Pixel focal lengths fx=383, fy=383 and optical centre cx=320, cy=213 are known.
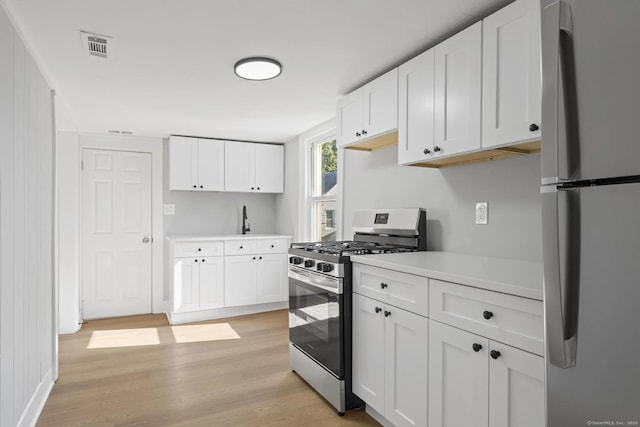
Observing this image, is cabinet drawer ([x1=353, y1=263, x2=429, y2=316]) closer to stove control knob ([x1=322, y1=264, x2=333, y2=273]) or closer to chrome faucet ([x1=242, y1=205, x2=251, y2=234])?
stove control knob ([x1=322, y1=264, x2=333, y2=273])

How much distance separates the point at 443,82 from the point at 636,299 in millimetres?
1520

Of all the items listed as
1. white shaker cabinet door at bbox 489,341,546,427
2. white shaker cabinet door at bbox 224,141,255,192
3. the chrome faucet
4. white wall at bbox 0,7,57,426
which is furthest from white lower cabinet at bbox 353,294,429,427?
the chrome faucet

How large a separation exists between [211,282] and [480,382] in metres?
3.43

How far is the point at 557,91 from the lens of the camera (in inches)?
39.3

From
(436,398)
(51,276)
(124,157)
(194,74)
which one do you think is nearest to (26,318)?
(51,276)

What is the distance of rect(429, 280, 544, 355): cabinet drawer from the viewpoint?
130 cm

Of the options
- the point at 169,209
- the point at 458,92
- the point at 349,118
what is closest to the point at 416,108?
the point at 458,92

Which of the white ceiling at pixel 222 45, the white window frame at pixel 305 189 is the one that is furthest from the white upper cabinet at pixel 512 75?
the white window frame at pixel 305 189

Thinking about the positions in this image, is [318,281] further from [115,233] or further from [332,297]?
[115,233]

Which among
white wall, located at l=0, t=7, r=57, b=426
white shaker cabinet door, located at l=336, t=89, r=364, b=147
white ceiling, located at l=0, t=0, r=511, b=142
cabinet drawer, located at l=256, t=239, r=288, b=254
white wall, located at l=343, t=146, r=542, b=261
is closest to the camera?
white wall, located at l=0, t=7, r=57, b=426

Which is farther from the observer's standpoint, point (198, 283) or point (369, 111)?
point (198, 283)

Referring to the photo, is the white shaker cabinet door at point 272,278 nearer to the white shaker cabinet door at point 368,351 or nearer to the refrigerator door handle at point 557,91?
the white shaker cabinet door at point 368,351

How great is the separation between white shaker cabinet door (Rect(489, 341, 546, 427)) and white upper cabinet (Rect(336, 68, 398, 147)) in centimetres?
153

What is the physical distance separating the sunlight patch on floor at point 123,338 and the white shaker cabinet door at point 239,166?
6.09 feet
